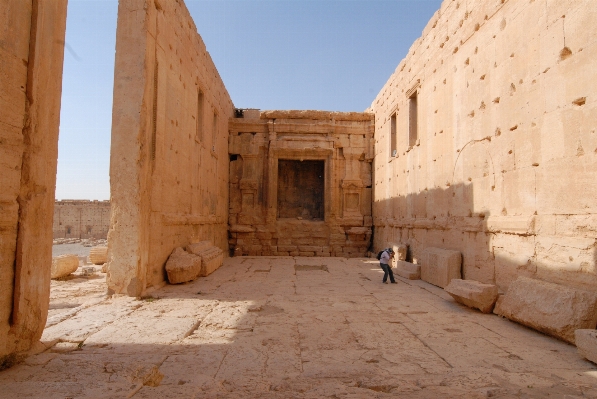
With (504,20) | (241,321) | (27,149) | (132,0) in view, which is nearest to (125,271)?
(241,321)

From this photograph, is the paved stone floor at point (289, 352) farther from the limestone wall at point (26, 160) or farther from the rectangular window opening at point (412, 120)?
the rectangular window opening at point (412, 120)

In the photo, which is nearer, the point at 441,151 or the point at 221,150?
the point at 441,151

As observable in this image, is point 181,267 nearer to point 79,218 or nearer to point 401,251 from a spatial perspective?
point 401,251

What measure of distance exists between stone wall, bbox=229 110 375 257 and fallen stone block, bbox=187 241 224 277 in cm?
431

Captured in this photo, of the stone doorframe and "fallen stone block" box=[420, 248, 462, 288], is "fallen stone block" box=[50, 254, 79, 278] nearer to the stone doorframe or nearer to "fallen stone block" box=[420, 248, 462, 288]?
the stone doorframe

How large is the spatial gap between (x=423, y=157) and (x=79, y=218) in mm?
21231

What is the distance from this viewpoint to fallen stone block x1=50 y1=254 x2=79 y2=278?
25.6 ft

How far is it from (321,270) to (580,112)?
264 inches

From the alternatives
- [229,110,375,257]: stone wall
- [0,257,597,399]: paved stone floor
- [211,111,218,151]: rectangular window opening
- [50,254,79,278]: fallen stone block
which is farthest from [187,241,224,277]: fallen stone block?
[229,110,375,257]: stone wall

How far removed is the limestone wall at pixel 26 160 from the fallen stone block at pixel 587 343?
194 inches

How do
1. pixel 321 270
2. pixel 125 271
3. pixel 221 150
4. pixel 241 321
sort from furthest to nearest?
pixel 221 150
pixel 321 270
pixel 125 271
pixel 241 321

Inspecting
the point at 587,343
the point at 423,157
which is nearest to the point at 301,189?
the point at 423,157

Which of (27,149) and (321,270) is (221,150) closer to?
(321,270)

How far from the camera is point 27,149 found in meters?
3.38
